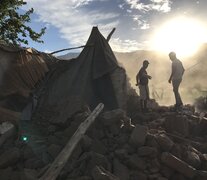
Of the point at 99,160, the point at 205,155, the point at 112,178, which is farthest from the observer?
the point at 205,155

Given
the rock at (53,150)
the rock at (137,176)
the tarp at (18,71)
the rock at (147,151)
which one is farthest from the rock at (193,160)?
the tarp at (18,71)

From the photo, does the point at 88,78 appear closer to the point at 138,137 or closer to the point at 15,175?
the point at 138,137

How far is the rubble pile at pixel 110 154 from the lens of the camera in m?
6.67

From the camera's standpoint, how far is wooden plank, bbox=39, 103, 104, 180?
19.0ft

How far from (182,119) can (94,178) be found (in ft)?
12.6

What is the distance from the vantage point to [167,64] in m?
72.6

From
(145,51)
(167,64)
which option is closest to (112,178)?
(167,64)

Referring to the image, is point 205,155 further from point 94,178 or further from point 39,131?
point 39,131

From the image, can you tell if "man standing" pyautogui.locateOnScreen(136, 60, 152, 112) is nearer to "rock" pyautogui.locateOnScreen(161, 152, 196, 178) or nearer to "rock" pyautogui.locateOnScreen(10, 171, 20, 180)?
"rock" pyautogui.locateOnScreen(161, 152, 196, 178)

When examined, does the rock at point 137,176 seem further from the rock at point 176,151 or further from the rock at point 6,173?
the rock at point 6,173

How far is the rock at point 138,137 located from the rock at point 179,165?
2.03ft

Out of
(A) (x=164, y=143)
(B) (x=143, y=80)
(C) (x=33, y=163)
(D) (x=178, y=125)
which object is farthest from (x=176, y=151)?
(B) (x=143, y=80)

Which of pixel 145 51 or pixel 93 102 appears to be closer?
pixel 93 102

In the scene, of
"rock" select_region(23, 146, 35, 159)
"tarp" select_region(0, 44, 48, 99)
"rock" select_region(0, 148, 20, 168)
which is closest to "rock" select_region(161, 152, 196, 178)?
"rock" select_region(23, 146, 35, 159)
